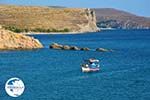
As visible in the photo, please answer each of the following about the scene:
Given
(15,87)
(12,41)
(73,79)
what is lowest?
(12,41)

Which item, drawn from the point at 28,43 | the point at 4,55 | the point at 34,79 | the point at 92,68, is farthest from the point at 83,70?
the point at 28,43

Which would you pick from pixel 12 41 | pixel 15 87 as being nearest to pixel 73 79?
pixel 15 87

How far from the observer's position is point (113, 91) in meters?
43.8

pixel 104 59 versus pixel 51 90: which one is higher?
pixel 51 90

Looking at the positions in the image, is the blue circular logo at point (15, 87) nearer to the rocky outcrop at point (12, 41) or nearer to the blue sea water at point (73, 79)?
the blue sea water at point (73, 79)

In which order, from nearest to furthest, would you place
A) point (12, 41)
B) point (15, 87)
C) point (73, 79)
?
point (15, 87)
point (73, 79)
point (12, 41)

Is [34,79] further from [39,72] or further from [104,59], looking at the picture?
[104,59]

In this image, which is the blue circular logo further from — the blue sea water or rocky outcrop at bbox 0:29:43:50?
rocky outcrop at bbox 0:29:43:50

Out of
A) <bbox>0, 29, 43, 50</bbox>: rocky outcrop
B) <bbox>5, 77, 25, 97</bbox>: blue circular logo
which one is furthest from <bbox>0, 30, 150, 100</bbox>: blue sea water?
<bbox>5, 77, 25, 97</bbox>: blue circular logo

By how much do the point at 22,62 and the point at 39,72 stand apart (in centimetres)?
1427

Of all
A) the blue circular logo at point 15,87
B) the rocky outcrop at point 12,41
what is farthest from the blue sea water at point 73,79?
the blue circular logo at point 15,87

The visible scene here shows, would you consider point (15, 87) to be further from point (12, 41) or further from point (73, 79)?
point (12, 41)

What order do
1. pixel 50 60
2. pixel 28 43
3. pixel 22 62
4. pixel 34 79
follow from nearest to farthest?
pixel 34 79
pixel 22 62
pixel 50 60
pixel 28 43

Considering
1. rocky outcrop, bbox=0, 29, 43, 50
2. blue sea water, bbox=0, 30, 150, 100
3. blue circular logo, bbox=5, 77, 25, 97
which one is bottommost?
rocky outcrop, bbox=0, 29, 43, 50
